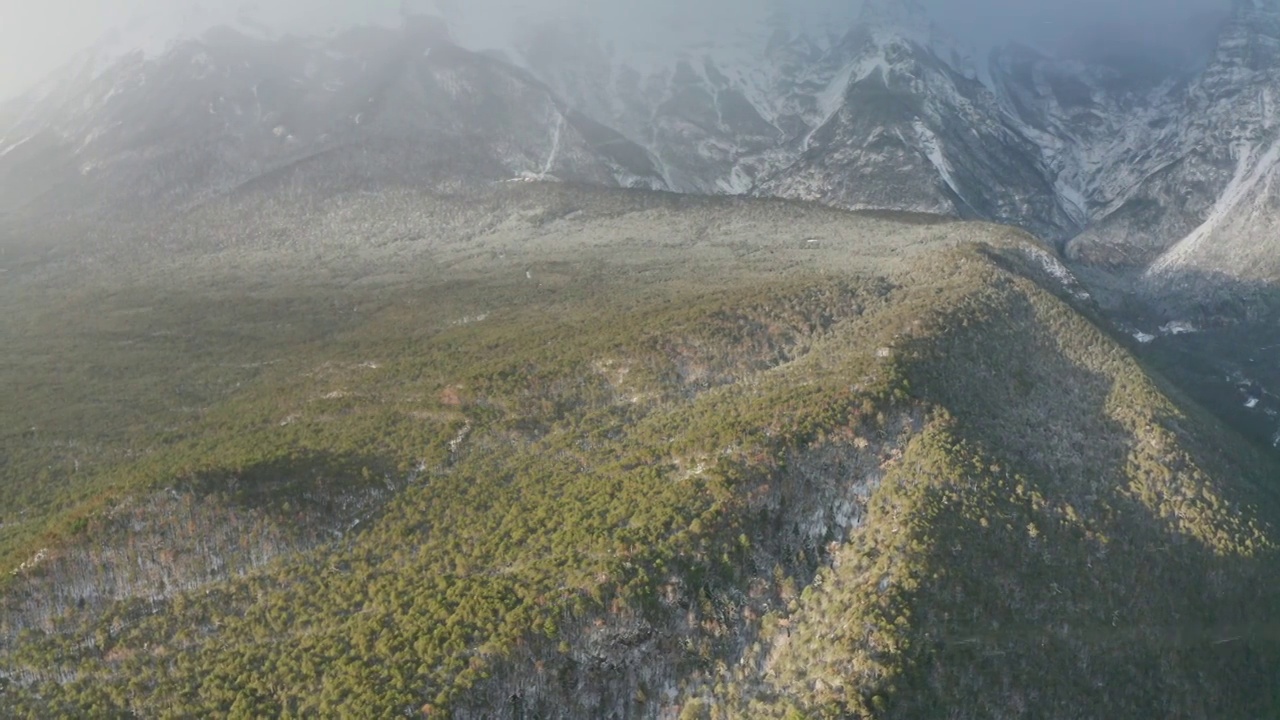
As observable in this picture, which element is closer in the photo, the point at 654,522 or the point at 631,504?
the point at 654,522

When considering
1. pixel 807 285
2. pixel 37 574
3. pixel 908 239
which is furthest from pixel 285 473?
pixel 908 239

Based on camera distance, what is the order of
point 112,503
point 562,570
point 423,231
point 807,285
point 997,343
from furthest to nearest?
point 423,231 < point 807,285 < point 997,343 < point 112,503 < point 562,570

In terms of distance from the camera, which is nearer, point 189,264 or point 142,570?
point 142,570

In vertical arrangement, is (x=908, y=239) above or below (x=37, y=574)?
below

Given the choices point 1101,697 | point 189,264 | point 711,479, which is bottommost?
point 189,264

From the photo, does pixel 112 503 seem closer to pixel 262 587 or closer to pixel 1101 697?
pixel 262 587

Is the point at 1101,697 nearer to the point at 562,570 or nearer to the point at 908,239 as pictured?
the point at 562,570

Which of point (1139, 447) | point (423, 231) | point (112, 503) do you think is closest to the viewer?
point (112, 503)
